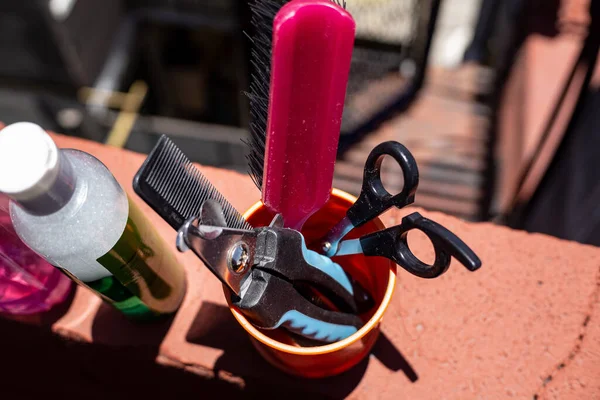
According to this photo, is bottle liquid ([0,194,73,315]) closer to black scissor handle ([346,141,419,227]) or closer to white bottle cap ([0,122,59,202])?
white bottle cap ([0,122,59,202])

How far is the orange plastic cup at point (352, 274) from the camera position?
407mm

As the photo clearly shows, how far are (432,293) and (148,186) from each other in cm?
30

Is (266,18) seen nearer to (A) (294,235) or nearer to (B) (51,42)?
(A) (294,235)

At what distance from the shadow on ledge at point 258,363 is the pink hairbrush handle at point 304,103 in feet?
0.50

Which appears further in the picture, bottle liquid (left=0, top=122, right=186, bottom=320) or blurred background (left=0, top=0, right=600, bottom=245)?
blurred background (left=0, top=0, right=600, bottom=245)

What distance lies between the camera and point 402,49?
6.06 ft

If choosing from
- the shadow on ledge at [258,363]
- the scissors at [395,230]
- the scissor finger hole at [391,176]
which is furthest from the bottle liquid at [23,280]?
the scissor finger hole at [391,176]

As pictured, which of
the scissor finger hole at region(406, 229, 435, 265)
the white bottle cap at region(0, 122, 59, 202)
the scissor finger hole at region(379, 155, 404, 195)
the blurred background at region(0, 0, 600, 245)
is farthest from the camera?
the scissor finger hole at region(379, 155, 404, 195)

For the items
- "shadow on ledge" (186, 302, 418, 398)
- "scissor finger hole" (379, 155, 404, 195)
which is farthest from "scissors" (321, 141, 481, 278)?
"scissor finger hole" (379, 155, 404, 195)

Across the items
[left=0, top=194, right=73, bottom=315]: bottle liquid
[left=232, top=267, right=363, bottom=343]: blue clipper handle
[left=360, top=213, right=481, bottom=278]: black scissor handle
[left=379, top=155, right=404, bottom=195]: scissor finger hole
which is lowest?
[left=379, top=155, right=404, bottom=195]: scissor finger hole

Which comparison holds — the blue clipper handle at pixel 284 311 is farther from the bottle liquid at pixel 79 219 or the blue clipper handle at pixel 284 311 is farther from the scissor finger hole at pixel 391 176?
the scissor finger hole at pixel 391 176

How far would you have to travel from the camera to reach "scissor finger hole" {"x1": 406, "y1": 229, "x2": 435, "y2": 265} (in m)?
0.51

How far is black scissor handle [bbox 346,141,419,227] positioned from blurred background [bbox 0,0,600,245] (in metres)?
0.78

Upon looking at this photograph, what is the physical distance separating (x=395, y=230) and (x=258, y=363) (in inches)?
7.7
